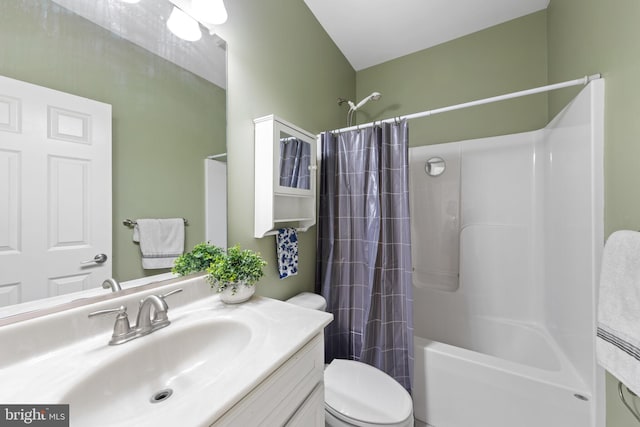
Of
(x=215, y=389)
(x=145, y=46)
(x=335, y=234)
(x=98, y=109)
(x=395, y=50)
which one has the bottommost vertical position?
(x=215, y=389)

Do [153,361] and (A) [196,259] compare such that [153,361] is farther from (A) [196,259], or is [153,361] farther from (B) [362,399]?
(B) [362,399]

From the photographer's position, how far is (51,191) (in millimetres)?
637

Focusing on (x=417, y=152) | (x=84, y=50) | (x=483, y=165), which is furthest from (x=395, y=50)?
(x=84, y=50)

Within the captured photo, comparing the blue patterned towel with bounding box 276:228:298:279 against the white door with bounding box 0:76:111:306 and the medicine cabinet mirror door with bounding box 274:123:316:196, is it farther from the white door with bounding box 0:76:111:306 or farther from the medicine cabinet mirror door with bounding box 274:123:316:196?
the white door with bounding box 0:76:111:306

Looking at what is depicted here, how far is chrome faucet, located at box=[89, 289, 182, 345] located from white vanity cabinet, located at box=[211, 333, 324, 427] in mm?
383

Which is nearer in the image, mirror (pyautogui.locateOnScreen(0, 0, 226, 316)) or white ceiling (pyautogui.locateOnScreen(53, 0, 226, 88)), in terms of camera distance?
mirror (pyautogui.locateOnScreen(0, 0, 226, 316))

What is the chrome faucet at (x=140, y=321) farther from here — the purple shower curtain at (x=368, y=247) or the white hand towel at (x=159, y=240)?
the purple shower curtain at (x=368, y=247)

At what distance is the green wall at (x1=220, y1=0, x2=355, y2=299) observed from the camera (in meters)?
1.14

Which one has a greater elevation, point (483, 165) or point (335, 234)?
point (483, 165)

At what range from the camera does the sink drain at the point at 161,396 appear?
0.64 m

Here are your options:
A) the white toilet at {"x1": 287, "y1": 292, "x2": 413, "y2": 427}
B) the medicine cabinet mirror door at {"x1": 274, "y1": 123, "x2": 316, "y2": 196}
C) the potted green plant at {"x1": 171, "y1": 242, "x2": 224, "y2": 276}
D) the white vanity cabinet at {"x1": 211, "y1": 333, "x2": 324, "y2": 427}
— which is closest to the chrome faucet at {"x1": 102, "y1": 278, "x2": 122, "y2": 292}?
the potted green plant at {"x1": 171, "y1": 242, "x2": 224, "y2": 276}

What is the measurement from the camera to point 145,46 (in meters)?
0.84

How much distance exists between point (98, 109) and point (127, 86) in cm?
13

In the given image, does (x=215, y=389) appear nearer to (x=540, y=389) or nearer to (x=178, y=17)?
(x=178, y=17)
